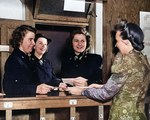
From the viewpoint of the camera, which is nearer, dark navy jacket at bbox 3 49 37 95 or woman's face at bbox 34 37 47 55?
dark navy jacket at bbox 3 49 37 95

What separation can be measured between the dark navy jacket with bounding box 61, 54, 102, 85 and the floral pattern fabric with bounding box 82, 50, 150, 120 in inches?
7.2

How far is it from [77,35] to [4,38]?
0.61m

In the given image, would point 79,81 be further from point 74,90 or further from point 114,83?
point 114,83

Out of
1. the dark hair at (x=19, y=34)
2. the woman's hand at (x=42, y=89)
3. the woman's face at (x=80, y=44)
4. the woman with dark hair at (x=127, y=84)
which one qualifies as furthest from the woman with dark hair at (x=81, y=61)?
the dark hair at (x=19, y=34)

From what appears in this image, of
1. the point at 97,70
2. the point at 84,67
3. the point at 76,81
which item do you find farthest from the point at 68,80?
the point at 97,70

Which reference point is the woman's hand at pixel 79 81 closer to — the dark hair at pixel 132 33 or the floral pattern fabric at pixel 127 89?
the floral pattern fabric at pixel 127 89

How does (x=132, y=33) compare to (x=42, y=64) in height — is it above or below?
above

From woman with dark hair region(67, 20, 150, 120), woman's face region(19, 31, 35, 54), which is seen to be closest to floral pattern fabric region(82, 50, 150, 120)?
woman with dark hair region(67, 20, 150, 120)

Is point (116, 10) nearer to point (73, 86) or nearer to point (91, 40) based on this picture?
point (91, 40)

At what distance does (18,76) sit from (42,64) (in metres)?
0.21

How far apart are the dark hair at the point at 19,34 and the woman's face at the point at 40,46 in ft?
0.28

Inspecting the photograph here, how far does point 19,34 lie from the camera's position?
1685 millimetres

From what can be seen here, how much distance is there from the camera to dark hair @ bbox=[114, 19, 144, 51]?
5.50 feet

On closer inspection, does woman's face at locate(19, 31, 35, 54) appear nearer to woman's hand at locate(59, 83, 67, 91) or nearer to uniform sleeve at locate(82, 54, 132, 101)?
woman's hand at locate(59, 83, 67, 91)
